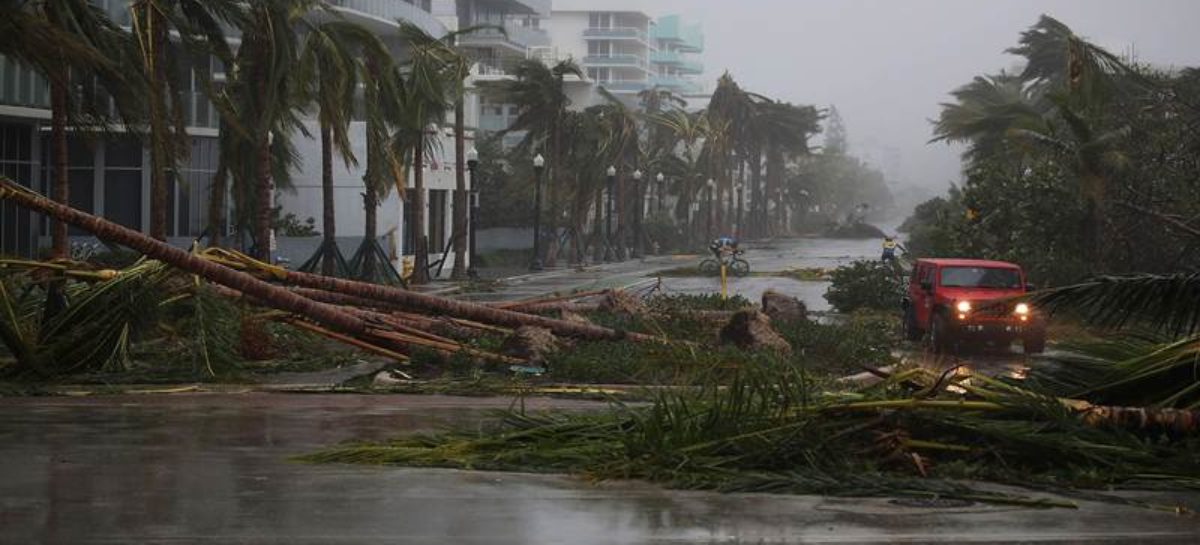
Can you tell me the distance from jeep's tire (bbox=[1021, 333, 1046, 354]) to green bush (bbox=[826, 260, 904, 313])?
1077 centimetres

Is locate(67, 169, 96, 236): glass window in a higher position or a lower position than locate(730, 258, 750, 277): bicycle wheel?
higher

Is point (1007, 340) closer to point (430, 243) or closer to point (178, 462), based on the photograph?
point (178, 462)

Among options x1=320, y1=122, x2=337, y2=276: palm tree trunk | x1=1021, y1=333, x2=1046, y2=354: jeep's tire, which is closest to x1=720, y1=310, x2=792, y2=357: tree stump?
x1=1021, y1=333, x2=1046, y2=354: jeep's tire

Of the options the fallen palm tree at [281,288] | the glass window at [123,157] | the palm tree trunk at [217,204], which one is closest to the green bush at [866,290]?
the palm tree trunk at [217,204]

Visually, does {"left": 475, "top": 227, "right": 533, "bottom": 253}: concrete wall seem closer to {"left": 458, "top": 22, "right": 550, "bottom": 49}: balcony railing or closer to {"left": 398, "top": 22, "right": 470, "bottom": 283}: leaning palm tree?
{"left": 398, "top": 22, "right": 470, "bottom": 283}: leaning palm tree

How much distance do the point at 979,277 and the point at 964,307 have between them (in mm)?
2131

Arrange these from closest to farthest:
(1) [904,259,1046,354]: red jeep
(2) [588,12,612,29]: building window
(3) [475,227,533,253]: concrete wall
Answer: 1. (1) [904,259,1046,354]: red jeep
2. (3) [475,227,533,253]: concrete wall
3. (2) [588,12,612,29]: building window

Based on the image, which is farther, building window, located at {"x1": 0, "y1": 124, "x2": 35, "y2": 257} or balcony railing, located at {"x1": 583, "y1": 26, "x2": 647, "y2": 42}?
balcony railing, located at {"x1": 583, "y1": 26, "x2": 647, "y2": 42}

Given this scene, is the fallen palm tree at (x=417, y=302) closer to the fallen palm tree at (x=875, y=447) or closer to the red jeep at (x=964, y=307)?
the red jeep at (x=964, y=307)

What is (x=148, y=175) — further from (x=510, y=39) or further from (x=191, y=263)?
(x=510, y=39)

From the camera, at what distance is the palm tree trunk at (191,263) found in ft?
56.3

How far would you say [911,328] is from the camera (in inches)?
1164

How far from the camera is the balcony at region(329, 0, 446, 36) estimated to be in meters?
65.5

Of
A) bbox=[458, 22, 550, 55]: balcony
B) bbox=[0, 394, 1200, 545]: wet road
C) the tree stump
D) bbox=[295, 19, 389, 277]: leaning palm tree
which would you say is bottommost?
bbox=[0, 394, 1200, 545]: wet road
